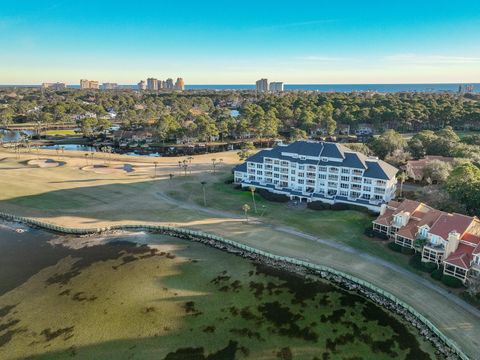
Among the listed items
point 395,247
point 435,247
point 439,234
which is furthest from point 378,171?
point 435,247

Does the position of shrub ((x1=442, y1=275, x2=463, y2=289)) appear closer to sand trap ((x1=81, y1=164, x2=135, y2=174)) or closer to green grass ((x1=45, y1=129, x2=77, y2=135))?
sand trap ((x1=81, y1=164, x2=135, y2=174))

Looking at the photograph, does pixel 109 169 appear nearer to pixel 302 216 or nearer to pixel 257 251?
pixel 302 216

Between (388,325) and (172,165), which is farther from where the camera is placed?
(172,165)

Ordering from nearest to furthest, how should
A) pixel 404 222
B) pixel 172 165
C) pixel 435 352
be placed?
pixel 435 352 < pixel 404 222 < pixel 172 165

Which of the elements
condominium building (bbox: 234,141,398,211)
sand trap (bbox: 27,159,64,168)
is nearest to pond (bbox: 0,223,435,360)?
condominium building (bbox: 234,141,398,211)

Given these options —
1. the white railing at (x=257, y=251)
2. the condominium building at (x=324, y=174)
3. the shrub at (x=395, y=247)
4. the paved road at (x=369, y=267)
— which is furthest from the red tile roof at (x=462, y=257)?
the condominium building at (x=324, y=174)

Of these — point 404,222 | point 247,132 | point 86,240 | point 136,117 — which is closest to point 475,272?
point 404,222

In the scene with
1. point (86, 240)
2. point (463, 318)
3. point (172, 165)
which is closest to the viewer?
point (463, 318)

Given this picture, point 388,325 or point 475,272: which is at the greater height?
point 475,272

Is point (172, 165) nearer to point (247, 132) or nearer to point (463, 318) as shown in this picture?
point (247, 132)
